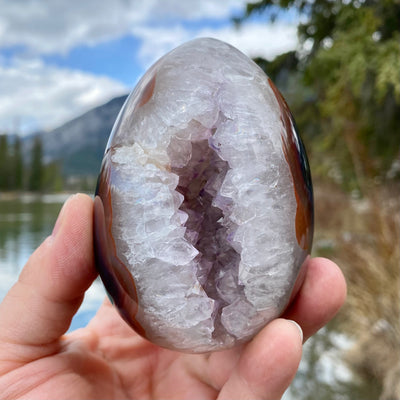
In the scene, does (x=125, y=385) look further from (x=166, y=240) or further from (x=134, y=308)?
(x=166, y=240)

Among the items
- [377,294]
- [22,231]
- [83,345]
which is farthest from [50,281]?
[22,231]

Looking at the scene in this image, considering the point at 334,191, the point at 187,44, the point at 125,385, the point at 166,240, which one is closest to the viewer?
the point at 166,240

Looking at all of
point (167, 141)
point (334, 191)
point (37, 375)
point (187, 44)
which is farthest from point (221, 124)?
point (334, 191)

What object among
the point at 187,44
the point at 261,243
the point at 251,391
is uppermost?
the point at 187,44

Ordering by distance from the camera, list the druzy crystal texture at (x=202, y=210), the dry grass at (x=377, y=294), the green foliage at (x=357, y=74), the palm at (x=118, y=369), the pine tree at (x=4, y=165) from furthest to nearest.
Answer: the pine tree at (x=4, y=165)
the green foliage at (x=357, y=74)
the dry grass at (x=377, y=294)
the palm at (x=118, y=369)
the druzy crystal texture at (x=202, y=210)

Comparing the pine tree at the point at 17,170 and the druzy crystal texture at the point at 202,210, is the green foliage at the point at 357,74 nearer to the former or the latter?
the druzy crystal texture at the point at 202,210

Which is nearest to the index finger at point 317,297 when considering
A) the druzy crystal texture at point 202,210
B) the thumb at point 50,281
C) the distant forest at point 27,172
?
the druzy crystal texture at point 202,210

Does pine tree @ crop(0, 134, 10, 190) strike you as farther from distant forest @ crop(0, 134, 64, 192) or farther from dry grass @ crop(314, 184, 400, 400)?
dry grass @ crop(314, 184, 400, 400)
